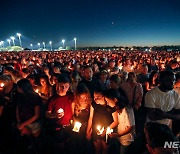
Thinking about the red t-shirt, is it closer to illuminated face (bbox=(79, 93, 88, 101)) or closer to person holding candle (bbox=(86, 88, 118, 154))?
illuminated face (bbox=(79, 93, 88, 101))

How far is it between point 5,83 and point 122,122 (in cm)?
323

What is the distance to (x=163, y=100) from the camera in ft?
12.0

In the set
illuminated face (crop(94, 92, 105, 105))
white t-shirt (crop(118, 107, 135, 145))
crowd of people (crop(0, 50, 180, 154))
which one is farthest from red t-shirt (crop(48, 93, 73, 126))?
white t-shirt (crop(118, 107, 135, 145))

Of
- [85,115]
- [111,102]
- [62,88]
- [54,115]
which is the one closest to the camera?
[111,102]

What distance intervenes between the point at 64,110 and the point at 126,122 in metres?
1.31

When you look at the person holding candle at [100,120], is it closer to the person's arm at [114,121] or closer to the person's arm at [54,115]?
the person's arm at [114,121]

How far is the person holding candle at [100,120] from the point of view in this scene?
4.03 meters

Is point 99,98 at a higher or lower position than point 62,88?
lower

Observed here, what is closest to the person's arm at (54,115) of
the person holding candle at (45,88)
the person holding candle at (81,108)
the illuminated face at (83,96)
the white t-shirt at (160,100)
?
the person holding candle at (81,108)

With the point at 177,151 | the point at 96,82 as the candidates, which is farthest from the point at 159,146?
the point at 96,82

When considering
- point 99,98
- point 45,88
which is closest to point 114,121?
point 99,98

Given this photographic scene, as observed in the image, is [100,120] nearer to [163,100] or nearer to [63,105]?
[63,105]

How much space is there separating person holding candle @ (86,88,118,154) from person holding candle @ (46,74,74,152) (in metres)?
0.47

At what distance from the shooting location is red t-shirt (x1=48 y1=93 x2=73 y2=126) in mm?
4398
